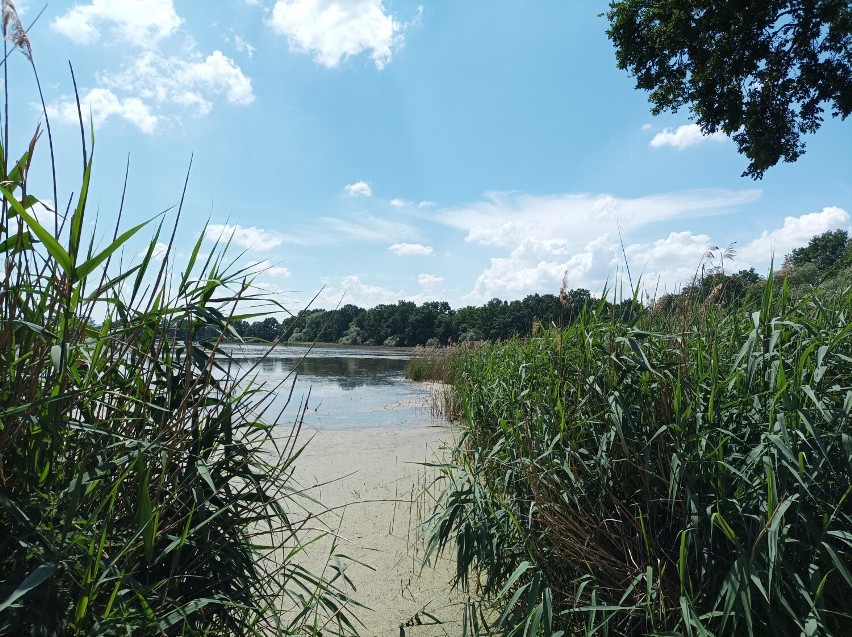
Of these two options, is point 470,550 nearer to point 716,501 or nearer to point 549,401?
point 549,401

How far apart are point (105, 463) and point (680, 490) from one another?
1.80m

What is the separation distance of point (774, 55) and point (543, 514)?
33.6 ft

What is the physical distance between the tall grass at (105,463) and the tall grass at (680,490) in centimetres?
94

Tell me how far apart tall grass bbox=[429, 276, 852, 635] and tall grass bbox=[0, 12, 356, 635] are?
943mm

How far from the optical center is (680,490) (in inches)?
78.4

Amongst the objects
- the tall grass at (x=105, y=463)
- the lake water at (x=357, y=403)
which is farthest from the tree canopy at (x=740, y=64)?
the tall grass at (x=105, y=463)

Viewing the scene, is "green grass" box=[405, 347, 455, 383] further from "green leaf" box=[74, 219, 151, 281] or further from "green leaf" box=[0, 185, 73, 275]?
"green leaf" box=[0, 185, 73, 275]

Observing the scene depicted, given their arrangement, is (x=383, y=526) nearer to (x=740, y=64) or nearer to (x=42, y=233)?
(x=42, y=233)

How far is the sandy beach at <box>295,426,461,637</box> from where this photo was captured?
2.58 metres

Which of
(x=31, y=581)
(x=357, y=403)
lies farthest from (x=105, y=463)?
(x=357, y=403)

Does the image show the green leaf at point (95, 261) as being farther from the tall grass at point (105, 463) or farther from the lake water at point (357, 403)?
the lake water at point (357, 403)

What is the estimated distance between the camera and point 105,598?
1.36 meters

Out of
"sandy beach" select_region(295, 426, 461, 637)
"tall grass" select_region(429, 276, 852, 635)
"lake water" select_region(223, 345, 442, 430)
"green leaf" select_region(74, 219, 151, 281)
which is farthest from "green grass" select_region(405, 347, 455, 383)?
"green leaf" select_region(74, 219, 151, 281)

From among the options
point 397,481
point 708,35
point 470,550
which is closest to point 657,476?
point 470,550
